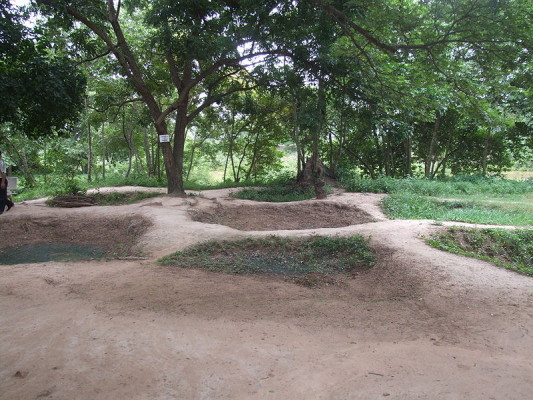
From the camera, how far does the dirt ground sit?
2609 mm

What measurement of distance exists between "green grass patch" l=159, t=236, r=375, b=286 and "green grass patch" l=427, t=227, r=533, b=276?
1228 millimetres

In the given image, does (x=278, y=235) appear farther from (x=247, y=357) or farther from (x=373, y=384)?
(x=373, y=384)

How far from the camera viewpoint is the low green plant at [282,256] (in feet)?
18.0

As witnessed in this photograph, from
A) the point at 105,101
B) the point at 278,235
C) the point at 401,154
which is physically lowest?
the point at 278,235

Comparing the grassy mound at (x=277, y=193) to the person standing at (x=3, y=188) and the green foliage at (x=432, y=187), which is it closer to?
the green foliage at (x=432, y=187)

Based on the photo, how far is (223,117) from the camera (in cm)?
1641

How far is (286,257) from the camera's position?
602cm

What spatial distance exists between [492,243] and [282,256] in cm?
349

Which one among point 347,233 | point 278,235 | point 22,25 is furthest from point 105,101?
point 347,233

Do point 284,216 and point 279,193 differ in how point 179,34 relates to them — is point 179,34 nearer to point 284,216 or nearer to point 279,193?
point 284,216

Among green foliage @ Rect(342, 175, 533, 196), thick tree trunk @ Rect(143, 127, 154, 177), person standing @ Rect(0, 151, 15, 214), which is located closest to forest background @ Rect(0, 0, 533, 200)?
thick tree trunk @ Rect(143, 127, 154, 177)

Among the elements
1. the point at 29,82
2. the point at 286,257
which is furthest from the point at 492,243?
the point at 29,82

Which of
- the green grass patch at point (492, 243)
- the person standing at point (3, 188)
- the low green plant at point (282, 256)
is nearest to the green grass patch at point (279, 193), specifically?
the low green plant at point (282, 256)

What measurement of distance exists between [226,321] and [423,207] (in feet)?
25.8
